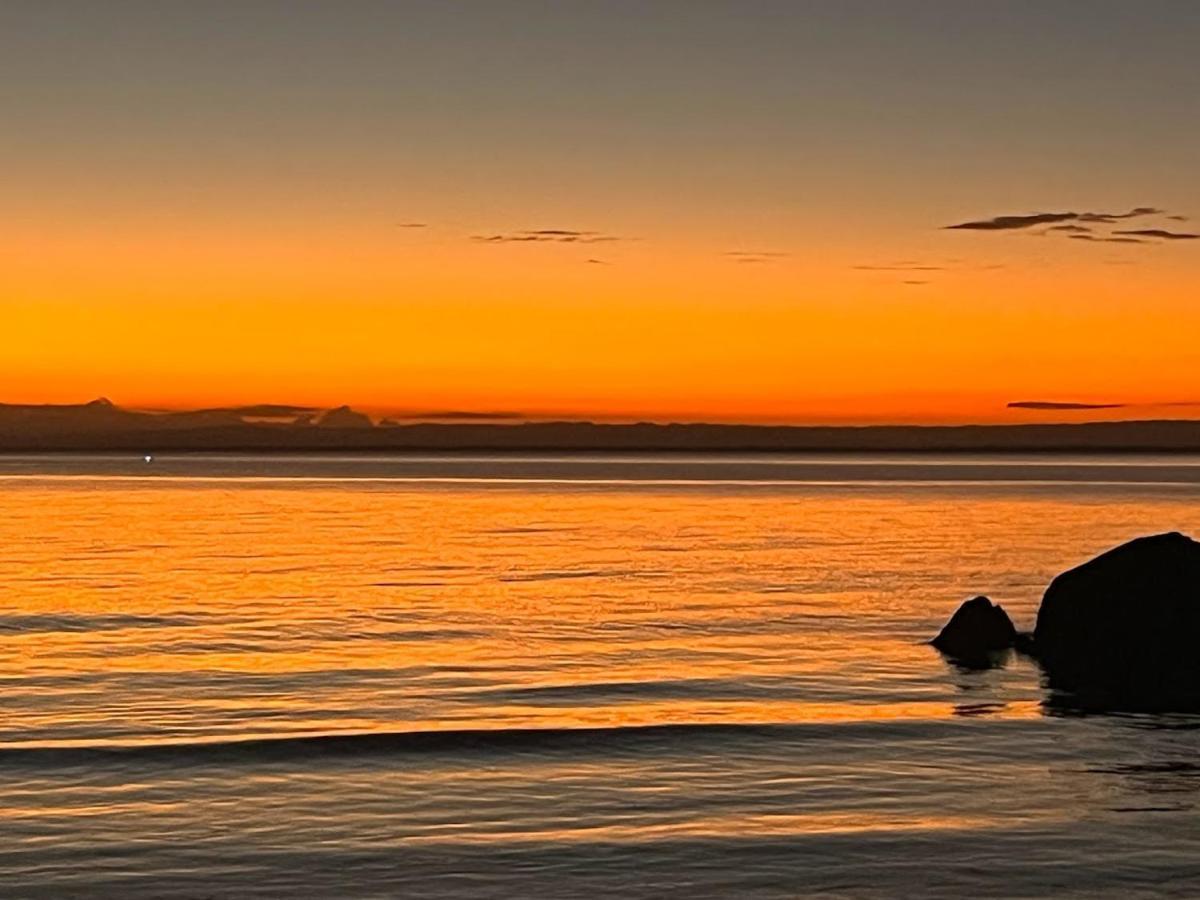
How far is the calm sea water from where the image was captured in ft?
62.5

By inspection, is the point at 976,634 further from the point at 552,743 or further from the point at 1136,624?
the point at 552,743

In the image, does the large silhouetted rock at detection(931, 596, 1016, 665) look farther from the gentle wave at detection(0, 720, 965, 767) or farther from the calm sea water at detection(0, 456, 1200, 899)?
the gentle wave at detection(0, 720, 965, 767)

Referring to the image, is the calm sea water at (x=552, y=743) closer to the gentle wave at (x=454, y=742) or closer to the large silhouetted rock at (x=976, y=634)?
the gentle wave at (x=454, y=742)

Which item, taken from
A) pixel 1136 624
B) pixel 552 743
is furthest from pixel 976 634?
pixel 552 743

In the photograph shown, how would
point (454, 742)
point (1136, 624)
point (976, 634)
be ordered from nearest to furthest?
1. point (454, 742)
2. point (1136, 624)
3. point (976, 634)

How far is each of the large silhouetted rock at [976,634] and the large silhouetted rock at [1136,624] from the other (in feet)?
7.56

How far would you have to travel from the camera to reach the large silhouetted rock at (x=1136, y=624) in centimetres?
3453

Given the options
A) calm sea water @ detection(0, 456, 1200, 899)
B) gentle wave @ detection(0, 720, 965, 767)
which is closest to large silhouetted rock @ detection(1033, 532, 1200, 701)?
calm sea water @ detection(0, 456, 1200, 899)

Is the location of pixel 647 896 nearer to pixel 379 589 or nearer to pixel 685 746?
pixel 685 746

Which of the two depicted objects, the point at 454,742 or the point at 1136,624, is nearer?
the point at 454,742

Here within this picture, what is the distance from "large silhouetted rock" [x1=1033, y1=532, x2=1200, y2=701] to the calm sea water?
160cm

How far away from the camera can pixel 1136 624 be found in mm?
35406

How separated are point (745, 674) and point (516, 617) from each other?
500 inches

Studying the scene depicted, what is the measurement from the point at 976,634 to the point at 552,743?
16258 millimetres
